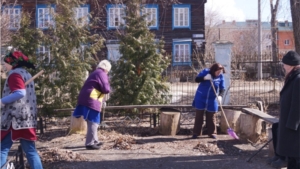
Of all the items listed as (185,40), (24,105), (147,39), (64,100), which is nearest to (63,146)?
(64,100)

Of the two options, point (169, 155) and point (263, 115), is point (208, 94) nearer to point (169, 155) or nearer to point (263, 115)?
point (263, 115)

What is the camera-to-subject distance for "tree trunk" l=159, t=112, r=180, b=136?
8.83 meters

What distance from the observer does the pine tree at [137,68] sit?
10328 millimetres

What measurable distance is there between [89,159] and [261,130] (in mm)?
3429

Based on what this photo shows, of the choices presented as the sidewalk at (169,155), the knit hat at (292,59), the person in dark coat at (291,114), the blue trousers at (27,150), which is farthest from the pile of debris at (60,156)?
the knit hat at (292,59)

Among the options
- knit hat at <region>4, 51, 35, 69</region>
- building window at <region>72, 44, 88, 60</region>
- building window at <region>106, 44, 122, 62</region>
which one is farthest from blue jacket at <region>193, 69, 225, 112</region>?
knit hat at <region>4, 51, 35, 69</region>

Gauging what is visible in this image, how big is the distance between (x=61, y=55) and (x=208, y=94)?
3465 millimetres

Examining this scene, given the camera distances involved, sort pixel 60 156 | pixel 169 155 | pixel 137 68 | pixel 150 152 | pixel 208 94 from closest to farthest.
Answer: pixel 60 156 < pixel 169 155 < pixel 150 152 < pixel 208 94 < pixel 137 68

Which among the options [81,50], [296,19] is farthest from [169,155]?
[296,19]

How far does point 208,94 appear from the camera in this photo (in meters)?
8.38

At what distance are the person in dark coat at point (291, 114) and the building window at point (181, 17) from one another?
22.4 meters

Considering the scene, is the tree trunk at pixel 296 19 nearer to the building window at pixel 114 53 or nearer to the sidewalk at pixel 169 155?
the sidewalk at pixel 169 155

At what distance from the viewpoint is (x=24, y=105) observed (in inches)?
207

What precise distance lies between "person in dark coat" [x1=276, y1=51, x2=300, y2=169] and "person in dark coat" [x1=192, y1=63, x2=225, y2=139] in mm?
2779
